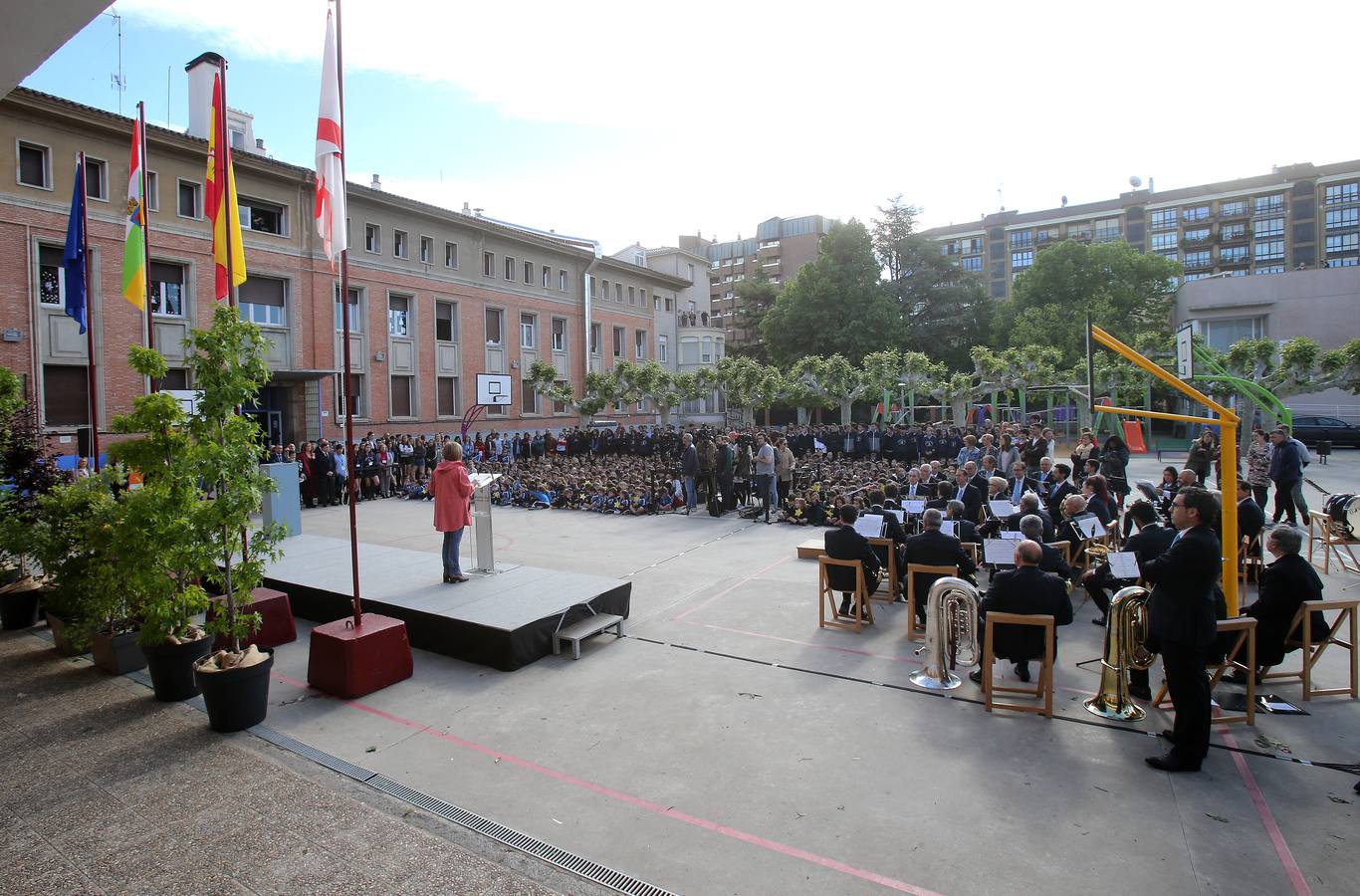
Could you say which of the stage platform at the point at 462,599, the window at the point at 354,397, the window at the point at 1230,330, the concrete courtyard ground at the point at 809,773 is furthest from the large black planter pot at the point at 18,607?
the window at the point at 1230,330

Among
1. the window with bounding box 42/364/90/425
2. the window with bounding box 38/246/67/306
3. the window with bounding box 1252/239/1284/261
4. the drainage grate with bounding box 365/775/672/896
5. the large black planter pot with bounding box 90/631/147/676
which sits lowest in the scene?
the drainage grate with bounding box 365/775/672/896

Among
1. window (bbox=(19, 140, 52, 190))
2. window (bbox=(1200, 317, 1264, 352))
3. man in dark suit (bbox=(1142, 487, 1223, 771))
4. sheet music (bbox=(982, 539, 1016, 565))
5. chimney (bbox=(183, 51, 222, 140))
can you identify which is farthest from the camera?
window (bbox=(1200, 317, 1264, 352))

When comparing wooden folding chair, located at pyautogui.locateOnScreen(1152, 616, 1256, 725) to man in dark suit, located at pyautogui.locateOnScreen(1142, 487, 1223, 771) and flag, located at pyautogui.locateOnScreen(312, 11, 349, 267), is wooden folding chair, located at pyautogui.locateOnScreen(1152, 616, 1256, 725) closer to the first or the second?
man in dark suit, located at pyautogui.locateOnScreen(1142, 487, 1223, 771)

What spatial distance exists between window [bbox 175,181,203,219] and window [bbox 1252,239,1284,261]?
A: 3628 inches

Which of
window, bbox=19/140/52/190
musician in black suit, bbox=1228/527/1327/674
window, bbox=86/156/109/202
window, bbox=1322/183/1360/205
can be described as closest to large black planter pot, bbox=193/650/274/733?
musician in black suit, bbox=1228/527/1327/674

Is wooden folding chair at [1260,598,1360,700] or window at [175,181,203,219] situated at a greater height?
window at [175,181,203,219]

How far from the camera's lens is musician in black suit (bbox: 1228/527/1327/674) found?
568cm

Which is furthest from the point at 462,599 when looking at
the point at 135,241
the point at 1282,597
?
the point at 1282,597

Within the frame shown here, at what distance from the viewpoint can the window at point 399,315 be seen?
107 feet

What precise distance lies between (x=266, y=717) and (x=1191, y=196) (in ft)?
313

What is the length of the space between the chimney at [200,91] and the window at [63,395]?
36.1 ft

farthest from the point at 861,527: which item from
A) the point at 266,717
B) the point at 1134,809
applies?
the point at 266,717

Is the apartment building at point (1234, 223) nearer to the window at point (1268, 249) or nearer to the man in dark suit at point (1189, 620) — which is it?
the window at point (1268, 249)

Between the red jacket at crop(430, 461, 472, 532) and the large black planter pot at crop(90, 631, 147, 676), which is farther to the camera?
the red jacket at crop(430, 461, 472, 532)
